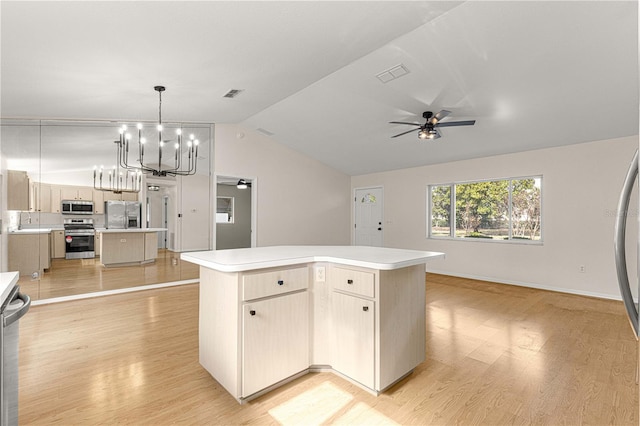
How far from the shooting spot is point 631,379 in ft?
7.11

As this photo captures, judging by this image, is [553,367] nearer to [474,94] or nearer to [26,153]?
[474,94]

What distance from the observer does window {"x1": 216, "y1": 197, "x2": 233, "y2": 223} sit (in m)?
8.58

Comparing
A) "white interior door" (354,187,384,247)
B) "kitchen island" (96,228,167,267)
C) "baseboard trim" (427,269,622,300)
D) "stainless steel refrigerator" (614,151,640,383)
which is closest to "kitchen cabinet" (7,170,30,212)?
"kitchen island" (96,228,167,267)

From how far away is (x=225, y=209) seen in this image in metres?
8.70

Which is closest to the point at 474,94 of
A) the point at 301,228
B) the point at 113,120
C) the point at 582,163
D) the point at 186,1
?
the point at 582,163

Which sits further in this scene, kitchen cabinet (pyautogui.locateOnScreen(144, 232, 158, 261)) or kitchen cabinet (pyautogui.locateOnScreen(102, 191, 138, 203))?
kitchen cabinet (pyautogui.locateOnScreen(144, 232, 158, 261))

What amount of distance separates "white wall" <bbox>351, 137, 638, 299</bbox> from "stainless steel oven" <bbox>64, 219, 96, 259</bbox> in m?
6.18

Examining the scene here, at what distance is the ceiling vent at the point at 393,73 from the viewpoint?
3.39m

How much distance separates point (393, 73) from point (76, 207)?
4648 millimetres

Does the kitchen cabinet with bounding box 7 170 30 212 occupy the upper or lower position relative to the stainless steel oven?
upper

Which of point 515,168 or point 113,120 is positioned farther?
point 515,168

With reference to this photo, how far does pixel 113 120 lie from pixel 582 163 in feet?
23.2

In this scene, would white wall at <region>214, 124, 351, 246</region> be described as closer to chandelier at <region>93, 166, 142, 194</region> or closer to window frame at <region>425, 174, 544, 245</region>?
chandelier at <region>93, 166, 142, 194</region>

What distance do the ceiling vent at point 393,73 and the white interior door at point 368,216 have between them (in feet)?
12.9
